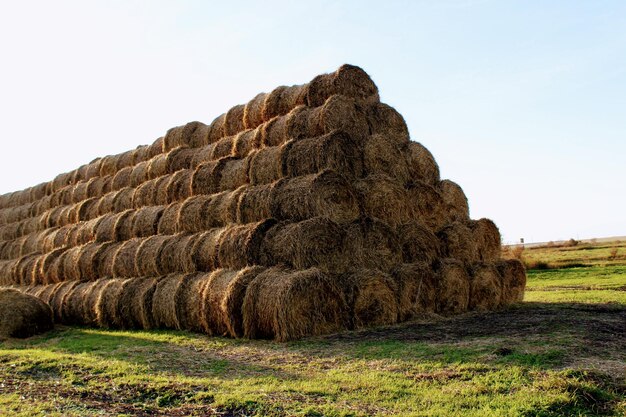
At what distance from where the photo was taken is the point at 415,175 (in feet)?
49.1

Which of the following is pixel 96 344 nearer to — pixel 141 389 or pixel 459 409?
pixel 141 389

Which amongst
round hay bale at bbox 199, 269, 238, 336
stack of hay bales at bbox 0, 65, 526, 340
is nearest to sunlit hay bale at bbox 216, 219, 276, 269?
stack of hay bales at bbox 0, 65, 526, 340

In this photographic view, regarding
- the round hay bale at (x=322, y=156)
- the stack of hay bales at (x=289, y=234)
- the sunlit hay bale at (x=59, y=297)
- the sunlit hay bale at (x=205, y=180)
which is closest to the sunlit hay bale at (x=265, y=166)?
the stack of hay bales at (x=289, y=234)

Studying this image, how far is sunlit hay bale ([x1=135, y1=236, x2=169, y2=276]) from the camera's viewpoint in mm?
14492

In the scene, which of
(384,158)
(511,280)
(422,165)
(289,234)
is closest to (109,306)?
(289,234)

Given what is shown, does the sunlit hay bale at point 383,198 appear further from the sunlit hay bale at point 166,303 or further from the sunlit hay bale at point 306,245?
the sunlit hay bale at point 166,303

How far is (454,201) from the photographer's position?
15672mm

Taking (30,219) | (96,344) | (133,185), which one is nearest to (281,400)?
(96,344)

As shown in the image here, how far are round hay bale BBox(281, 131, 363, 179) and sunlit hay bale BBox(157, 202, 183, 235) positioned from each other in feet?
11.4

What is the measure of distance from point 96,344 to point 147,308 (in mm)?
2378

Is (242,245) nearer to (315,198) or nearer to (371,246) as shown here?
(315,198)

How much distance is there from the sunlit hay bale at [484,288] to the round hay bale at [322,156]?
12.6 ft

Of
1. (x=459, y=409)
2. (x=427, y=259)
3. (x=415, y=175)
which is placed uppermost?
(x=415, y=175)

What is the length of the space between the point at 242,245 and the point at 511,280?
7.67m
